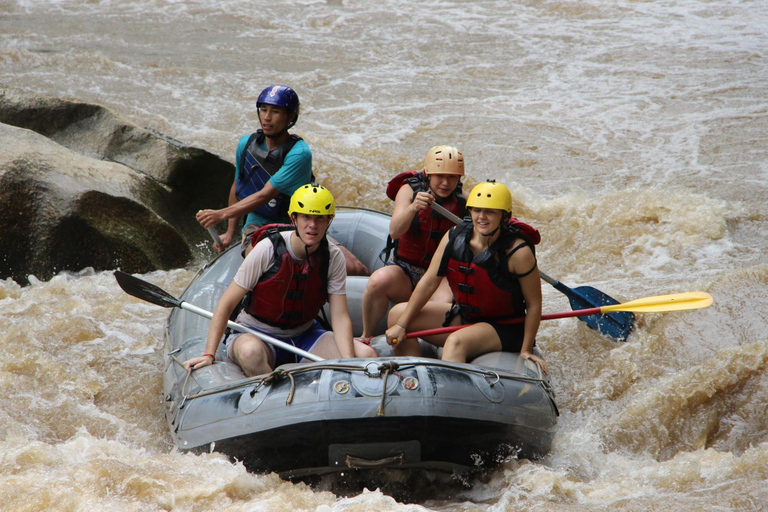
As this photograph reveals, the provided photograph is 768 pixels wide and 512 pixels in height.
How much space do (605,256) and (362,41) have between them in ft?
24.5

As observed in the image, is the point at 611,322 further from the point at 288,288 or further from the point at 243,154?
the point at 243,154

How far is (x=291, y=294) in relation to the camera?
11.6 ft

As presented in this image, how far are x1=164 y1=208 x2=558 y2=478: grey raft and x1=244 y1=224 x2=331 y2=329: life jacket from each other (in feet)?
1.16

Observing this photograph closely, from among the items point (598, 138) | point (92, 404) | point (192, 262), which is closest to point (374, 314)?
point (92, 404)

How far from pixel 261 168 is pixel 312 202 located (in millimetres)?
1220

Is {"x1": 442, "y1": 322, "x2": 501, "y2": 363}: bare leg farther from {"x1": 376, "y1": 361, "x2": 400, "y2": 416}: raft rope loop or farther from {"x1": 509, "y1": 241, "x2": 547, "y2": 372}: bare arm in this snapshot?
{"x1": 376, "y1": 361, "x2": 400, "y2": 416}: raft rope loop

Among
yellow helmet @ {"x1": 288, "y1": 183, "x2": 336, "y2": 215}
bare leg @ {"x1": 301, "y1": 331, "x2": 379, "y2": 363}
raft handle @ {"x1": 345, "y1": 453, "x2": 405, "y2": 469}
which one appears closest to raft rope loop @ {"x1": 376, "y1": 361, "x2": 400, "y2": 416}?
raft handle @ {"x1": 345, "y1": 453, "x2": 405, "y2": 469}

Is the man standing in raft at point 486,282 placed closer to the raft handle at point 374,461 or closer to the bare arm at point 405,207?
the bare arm at point 405,207

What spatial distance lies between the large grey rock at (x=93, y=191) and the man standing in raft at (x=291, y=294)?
2.38 metres

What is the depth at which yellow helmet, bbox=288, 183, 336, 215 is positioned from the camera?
338 centimetres

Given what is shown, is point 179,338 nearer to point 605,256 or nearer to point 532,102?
point 605,256

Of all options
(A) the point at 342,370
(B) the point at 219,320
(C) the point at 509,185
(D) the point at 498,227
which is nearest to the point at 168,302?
(B) the point at 219,320

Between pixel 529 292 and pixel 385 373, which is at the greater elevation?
pixel 529 292

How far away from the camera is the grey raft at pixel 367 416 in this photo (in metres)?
3.03
